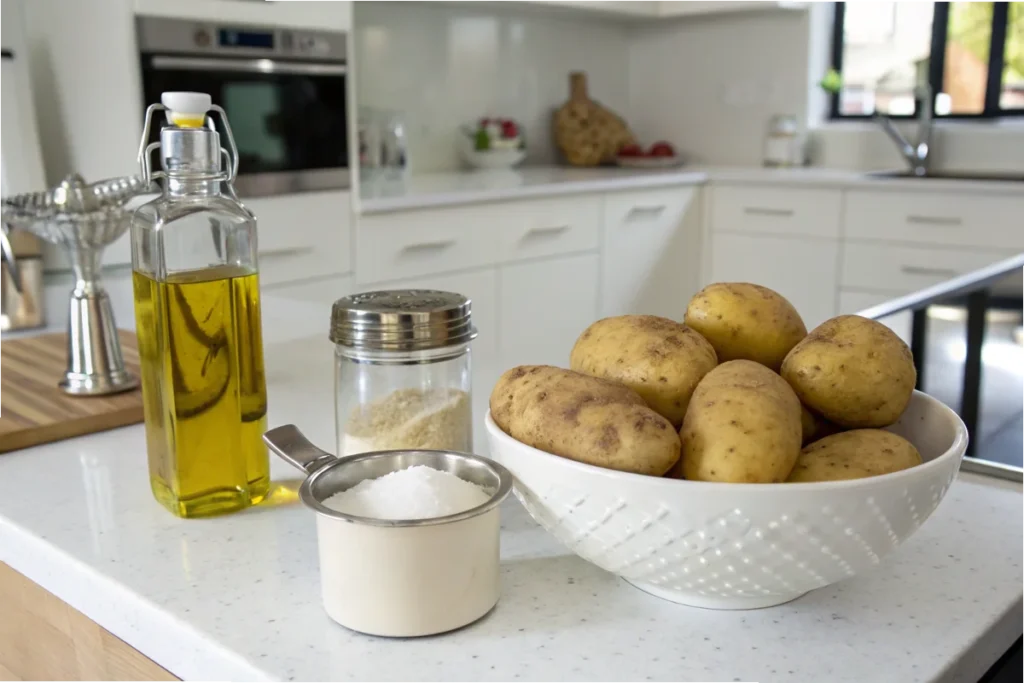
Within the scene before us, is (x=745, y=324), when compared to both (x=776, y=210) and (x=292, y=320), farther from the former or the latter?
(x=776, y=210)

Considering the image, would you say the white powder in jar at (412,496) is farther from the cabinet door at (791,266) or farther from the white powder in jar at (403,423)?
the cabinet door at (791,266)

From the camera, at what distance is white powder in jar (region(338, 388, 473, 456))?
718 mm

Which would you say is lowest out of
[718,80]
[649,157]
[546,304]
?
[546,304]

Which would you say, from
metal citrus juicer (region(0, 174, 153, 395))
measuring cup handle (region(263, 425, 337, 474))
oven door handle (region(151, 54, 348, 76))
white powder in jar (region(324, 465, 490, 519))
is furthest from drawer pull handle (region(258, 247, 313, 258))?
white powder in jar (region(324, 465, 490, 519))

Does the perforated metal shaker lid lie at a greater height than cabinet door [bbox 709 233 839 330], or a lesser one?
greater

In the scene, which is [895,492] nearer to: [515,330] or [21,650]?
[21,650]

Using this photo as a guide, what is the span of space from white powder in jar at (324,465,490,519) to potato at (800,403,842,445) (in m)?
0.21

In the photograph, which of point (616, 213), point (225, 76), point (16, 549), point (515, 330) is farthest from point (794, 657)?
point (616, 213)

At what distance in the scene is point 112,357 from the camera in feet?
3.32

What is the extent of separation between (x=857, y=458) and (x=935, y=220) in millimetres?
2844

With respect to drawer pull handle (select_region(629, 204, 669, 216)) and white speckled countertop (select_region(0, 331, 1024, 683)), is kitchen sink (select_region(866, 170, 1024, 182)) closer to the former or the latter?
drawer pull handle (select_region(629, 204, 669, 216))

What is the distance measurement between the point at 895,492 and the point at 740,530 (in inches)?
3.5

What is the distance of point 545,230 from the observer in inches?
121

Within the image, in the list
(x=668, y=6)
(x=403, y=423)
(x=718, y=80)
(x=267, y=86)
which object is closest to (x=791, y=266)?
(x=718, y=80)
